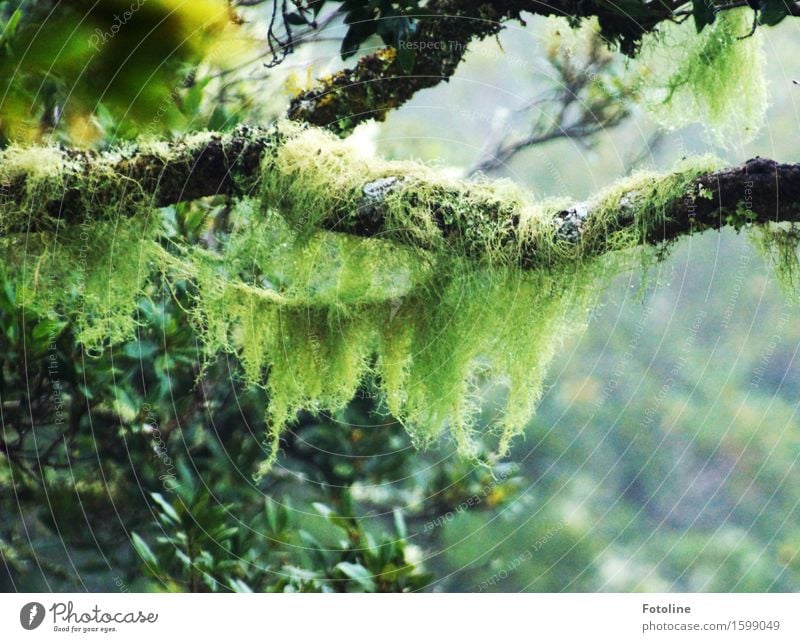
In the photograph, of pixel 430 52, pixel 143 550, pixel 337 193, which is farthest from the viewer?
pixel 143 550

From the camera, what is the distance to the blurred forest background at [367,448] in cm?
141

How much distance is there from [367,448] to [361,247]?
58 centimetres

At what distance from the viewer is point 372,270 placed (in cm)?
107

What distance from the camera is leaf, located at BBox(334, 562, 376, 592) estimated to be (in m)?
1.38

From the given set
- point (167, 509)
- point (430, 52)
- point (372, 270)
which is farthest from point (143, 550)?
point (430, 52)

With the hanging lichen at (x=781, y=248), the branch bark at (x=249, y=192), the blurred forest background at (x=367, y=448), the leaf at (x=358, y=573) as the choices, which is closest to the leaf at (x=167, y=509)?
the blurred forest background at (x=367, y=448)

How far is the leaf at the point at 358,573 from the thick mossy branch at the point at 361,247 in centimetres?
32

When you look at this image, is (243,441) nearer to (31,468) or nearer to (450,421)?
(31,468)

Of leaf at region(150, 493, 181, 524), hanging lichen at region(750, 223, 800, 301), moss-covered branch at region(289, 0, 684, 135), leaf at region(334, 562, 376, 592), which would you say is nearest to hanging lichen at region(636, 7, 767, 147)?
moss-covered branch at region(289, 0, 684, 135)

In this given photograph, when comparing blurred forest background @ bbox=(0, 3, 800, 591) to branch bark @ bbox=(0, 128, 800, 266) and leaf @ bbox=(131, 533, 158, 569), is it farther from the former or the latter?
branch bark @ bbox=(0, 128, 800, 266)

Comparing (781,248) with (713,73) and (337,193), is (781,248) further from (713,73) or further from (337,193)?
(337,193)

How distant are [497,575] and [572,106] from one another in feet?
2.89

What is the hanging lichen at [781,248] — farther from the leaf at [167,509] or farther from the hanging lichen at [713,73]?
the leaf at [167,509]

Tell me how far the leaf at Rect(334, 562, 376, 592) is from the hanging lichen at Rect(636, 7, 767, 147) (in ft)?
2.66
